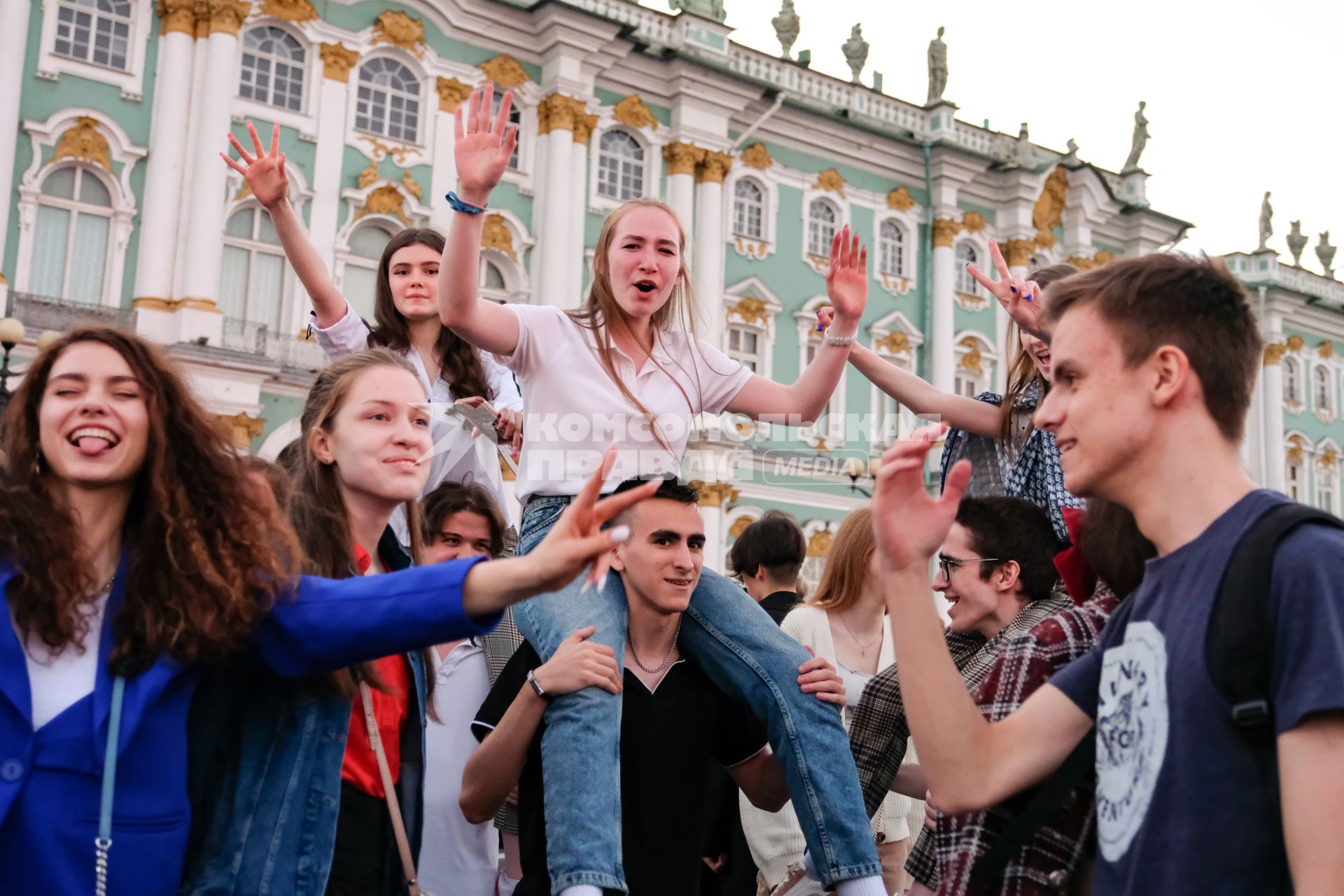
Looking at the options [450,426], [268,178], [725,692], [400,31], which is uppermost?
[400,31]

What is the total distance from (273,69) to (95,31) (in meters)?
2.60

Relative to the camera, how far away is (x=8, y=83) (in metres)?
18.0

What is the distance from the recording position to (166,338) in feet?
61.5

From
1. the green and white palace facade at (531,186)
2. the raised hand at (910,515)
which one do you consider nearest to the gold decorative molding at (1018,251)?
the green and white palace facade at (531,186)

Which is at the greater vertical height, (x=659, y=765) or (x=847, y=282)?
(x=847, y=282)

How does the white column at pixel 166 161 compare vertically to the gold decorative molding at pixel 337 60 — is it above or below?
below

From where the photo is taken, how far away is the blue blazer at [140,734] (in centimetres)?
234

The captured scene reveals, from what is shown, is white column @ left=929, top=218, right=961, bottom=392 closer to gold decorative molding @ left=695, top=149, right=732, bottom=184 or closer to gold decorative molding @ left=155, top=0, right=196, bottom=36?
gold decorative molding @ left=695, top=149, right=732, bottom=184

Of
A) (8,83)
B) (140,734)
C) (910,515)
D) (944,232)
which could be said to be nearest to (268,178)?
(140,734)

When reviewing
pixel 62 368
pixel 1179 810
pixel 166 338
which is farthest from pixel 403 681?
pixel 166 338

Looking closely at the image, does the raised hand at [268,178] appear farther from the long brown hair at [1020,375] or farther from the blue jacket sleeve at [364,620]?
the long brown hair at [1020,375]

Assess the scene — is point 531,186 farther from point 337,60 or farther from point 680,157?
point 337,60

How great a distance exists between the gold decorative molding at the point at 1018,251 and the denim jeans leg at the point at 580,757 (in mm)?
26294

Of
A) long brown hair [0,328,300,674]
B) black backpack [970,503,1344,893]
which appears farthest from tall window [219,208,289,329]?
black backpack [970,503,1344,893]
